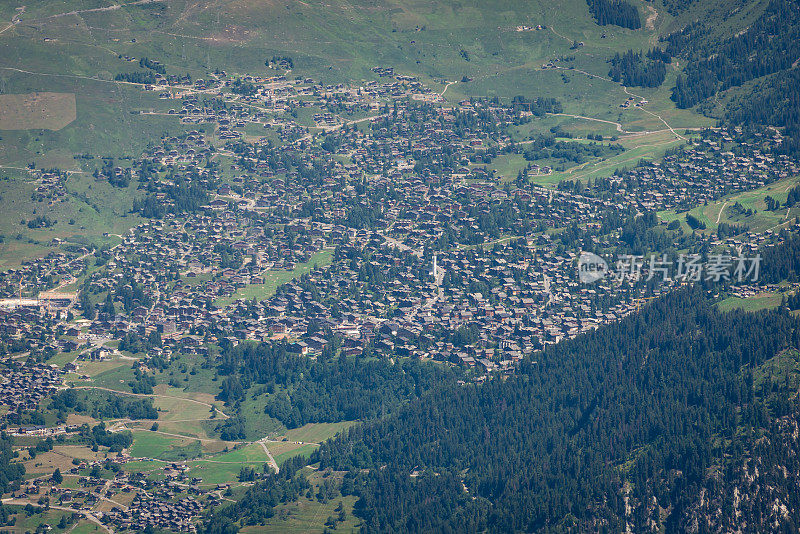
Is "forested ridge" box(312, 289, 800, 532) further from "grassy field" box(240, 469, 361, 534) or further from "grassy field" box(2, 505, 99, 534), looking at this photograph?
"grassy field" box(2, 505, 99, 534)

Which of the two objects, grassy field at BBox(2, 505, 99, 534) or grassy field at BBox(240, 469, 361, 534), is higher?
grassy field at BBox(240, 469, 361, 534)

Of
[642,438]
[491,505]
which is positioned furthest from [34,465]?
[642,438]

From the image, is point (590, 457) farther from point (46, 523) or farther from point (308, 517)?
point (46, 523)

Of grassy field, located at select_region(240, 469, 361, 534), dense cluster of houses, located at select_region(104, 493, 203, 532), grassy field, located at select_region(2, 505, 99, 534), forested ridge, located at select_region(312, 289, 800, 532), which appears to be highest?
forested ridge, located at select_region(312, 289, 800, 532)

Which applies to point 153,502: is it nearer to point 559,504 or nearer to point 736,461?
point 559,504

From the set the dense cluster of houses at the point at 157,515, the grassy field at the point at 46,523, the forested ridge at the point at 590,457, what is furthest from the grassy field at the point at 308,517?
the grassy field at the point at 46,523

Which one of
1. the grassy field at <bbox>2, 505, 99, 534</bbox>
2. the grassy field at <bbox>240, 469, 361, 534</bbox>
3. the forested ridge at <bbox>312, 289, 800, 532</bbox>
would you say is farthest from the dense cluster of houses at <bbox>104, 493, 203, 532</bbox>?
the forested ridge at <bbox>312, 289, 800, 532</bbox>

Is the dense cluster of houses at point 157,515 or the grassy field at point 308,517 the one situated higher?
the grassy field at point 308,517

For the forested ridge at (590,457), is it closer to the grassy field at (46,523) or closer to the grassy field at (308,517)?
the grassy field at (308,517)

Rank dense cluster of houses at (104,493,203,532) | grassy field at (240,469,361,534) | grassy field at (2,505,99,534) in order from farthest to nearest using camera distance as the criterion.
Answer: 1. dense cluster of houses at (104,493,203,532)
2. grassy field at (2,505,99,534)
3. grassy field at (240,469,361,534)
